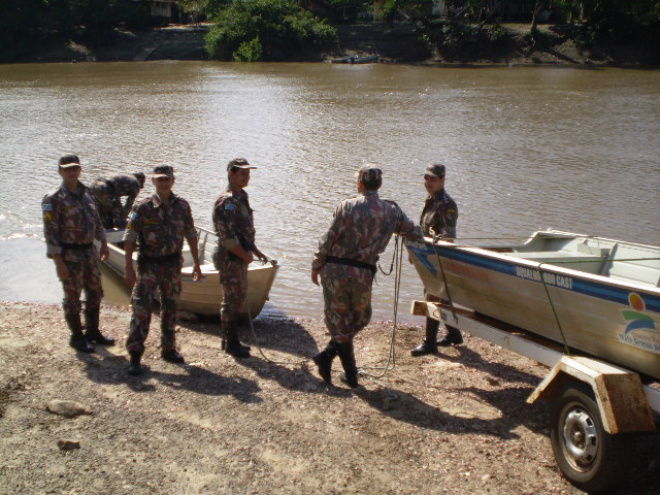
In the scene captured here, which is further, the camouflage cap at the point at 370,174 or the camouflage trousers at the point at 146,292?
the camouflage trousers at the point at 146,292

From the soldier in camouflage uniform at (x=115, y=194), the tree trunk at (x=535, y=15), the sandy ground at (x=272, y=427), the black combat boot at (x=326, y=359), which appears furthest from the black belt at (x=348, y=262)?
the tree trunk at (x=535, y=15)

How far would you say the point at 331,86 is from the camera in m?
36.7

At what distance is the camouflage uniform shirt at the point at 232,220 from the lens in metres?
5.97

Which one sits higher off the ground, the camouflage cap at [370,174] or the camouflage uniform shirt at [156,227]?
the camouflage cap at [370,174]

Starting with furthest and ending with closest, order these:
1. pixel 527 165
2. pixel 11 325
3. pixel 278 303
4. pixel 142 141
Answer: pixel 142 141 < pixel 527 165 < pixel 278 303 < pixel 11 325

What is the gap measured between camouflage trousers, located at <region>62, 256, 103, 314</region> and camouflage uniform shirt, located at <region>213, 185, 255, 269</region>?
44.3 inches

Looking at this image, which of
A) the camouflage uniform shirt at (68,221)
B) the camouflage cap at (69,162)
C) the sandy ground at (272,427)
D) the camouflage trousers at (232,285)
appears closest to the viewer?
the sandy ground at (272,427)

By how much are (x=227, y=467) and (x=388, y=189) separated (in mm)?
10702

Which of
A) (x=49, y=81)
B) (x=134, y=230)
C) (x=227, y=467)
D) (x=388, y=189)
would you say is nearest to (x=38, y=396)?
(x=134, y=230)

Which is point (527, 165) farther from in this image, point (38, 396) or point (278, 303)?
point (38, 396)

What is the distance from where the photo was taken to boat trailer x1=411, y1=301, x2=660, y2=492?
397cm

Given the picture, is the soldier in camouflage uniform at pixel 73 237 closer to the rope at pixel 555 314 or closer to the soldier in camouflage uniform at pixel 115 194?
the soldier in camouflage uniform at pixel 115 194

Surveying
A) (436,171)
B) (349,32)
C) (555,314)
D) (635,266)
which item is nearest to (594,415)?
(555,314)

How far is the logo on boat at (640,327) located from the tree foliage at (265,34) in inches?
2076
